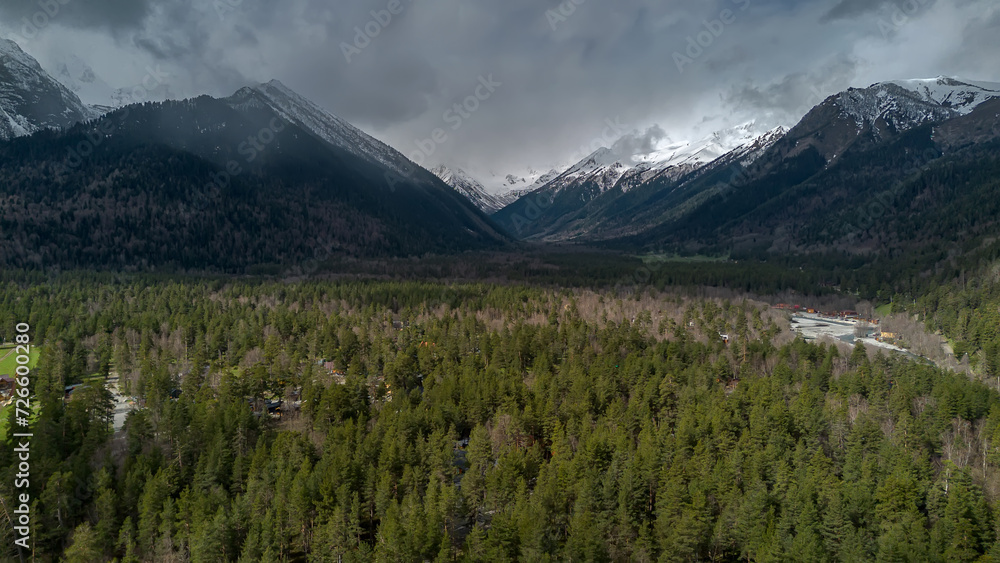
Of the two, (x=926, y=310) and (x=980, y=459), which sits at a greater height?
(x=926, y=310)

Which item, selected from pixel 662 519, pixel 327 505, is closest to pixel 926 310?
pixel 662 519

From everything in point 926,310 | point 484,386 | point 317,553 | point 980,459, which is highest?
point 926,310

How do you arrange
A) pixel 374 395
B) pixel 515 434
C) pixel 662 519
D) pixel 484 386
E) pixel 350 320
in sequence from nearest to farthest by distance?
pixel 662 519, pixel 515 434, pixel 484 386, pixel 374 395, pixel 350 320

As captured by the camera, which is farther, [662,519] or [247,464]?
[247,464]

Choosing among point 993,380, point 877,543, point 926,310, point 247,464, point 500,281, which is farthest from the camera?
point 500,281

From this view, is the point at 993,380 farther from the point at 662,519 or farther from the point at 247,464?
the point at 247,464

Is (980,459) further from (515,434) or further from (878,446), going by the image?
(515,434)
